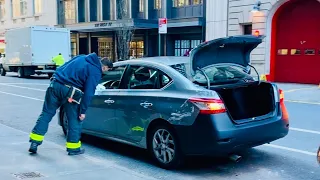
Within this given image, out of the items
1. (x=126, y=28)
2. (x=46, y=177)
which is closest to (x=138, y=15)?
(x=126, y=28)

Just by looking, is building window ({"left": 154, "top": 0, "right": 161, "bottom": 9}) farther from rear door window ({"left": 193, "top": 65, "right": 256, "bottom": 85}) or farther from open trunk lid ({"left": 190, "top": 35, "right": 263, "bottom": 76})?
rear door window ({"left": 193, "top": 65, "right": 256, "bottom": 85})

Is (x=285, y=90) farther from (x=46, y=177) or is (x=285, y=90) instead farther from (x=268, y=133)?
(x=46, y=177)

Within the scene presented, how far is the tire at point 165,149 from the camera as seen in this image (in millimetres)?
5535

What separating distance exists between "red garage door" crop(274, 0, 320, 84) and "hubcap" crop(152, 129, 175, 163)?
49.9 ft

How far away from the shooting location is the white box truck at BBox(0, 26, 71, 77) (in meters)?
25.1

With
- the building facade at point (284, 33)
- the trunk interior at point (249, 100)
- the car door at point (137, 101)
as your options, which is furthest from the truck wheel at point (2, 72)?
the trunk interior at point (249, 100)

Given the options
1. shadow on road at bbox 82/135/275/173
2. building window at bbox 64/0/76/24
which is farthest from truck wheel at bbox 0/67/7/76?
shadow on road at bbox 82/135/275/173

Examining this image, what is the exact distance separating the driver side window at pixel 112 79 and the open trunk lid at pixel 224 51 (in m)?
1.36

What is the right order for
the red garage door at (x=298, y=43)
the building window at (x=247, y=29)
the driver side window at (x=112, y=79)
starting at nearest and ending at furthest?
the driver side window at (x=112, y=79) → the red garage door at (x=298, y=43) → the building window at (x=247, y=29)

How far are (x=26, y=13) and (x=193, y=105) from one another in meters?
42.0

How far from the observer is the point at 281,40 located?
20453 mm

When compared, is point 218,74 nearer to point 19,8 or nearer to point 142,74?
point 142,74

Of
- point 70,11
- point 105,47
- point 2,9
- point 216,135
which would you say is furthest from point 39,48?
point 2,9

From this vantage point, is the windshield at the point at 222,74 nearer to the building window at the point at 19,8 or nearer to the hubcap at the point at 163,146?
the hubcap at the point at 163,146
